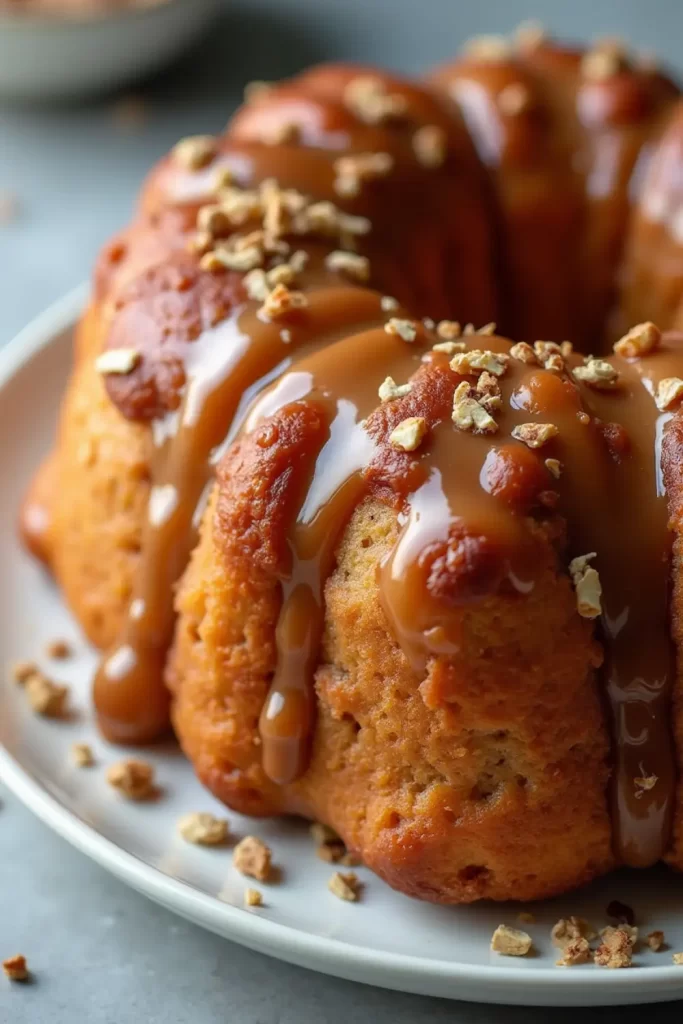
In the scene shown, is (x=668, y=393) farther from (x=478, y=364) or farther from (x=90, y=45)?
(x=90, y=45)

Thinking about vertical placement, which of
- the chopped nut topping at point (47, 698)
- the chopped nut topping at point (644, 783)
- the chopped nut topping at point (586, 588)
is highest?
the chopped nut topping at point (586, 588)

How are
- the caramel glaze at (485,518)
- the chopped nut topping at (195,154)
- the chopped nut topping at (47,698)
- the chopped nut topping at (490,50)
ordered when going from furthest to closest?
the chopped nut topping at (490,50) → the chopped nut topping at (195,154) → the chopped nut topping at (47,698) → the caramel glaze at (485,518)

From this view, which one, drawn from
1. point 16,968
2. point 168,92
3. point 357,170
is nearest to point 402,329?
point 357,170

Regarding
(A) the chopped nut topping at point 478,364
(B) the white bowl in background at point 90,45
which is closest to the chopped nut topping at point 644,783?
(A) the chopped nut topping at point 478,364

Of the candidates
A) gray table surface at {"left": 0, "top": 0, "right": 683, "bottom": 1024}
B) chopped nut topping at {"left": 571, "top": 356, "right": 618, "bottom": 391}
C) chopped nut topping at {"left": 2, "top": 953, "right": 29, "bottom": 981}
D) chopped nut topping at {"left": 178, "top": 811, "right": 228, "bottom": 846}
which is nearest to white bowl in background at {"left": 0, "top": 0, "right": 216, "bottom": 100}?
gray table surface at {"left": 0, "top": 0, "right": 683, "bottom": 1024}

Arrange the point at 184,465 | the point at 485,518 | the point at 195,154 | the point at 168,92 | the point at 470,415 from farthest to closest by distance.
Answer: the point at 168,92
the point at 195,154
the point at 184,465
the point at 470,415
the point at 485,518

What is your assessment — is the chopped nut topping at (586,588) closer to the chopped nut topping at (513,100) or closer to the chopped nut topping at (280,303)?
the chopped nut topping at (280,303)

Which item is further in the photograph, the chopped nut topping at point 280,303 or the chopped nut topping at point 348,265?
the chopped nut topping at point 348,265

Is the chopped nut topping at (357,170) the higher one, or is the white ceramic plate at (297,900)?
the chopped nut topping at (357,170)
